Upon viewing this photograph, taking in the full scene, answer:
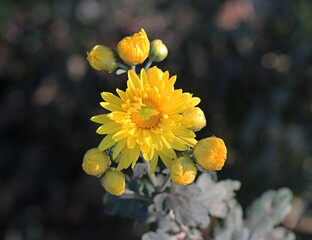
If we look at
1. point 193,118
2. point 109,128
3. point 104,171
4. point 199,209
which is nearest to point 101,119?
point 109,128

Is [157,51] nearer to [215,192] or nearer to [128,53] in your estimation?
[128,53]

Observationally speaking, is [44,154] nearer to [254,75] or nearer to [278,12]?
[254,75]

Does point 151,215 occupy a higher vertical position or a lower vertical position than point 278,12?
lower

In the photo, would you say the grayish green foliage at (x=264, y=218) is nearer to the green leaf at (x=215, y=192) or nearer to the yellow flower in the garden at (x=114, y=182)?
the green leaf at (x=215, y=192)

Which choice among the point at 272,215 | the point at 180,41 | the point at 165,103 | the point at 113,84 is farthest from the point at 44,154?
the point at 165,103

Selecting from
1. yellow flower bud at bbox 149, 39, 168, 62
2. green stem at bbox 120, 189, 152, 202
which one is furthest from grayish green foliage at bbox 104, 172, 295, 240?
Answer: yellow flower bud at bbox 149, 39, 168, 62
